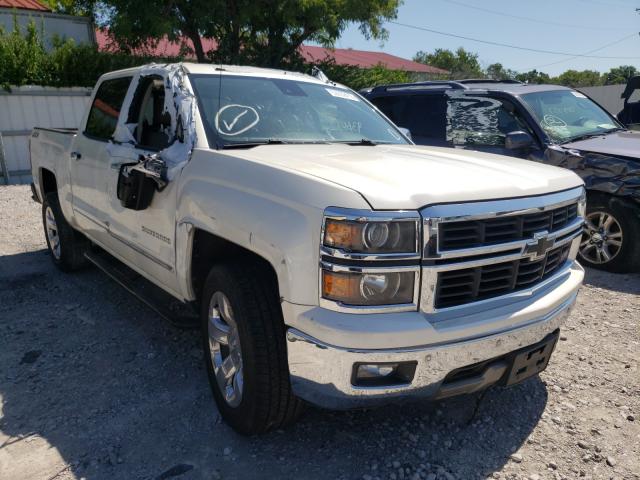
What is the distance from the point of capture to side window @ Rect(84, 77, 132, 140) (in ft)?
13.5

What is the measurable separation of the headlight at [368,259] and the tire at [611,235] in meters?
4.22

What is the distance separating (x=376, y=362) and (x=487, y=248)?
69 cm

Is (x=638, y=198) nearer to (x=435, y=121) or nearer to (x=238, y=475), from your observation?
(x=435, y=121)

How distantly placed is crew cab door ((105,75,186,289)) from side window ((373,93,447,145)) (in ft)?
13.2

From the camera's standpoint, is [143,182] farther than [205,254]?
Yes

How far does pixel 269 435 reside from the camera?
2793 millimetres

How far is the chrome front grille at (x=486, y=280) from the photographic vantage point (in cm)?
224

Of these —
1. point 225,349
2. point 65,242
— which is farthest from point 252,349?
point 65,242

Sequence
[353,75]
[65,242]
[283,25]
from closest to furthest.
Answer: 1. [65,242]
2. [283,25]
3. [353,75]

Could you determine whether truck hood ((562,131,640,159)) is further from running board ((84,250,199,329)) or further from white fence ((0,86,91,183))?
white fence ((0,86,91,183))

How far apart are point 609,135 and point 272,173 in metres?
5.28

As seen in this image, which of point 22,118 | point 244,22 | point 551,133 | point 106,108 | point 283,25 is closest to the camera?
point 106,108

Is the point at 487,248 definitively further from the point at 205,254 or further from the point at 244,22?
the point at 244,22

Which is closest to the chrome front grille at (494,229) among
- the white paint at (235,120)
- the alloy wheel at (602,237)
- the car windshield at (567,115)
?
the white paint at (235,120)
